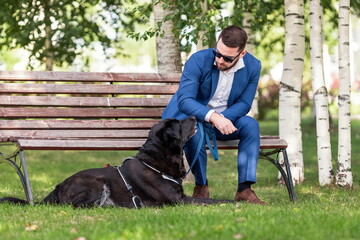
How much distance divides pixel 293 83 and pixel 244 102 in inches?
101

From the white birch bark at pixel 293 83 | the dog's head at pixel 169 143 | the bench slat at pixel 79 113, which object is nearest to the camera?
the dog's head at pixel 169 143

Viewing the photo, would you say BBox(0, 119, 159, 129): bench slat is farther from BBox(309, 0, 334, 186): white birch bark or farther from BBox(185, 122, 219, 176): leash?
BBox(309, 0, 334, 186): white birch bark

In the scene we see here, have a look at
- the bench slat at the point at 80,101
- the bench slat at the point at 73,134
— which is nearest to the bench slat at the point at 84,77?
the bench slat at the point at 80,101

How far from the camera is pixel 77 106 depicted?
24.2 feet

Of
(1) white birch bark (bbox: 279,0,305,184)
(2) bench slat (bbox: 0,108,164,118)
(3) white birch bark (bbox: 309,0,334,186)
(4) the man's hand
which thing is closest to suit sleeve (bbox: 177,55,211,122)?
(4) the man's hand

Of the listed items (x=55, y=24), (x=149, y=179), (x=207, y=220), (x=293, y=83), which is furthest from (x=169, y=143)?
(x=55, y=24)

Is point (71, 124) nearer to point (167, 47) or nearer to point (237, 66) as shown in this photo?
point (237, 66)

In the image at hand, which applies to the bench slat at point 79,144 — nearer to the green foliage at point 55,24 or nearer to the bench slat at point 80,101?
the bench slat at point 80,101

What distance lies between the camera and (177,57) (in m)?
9.39

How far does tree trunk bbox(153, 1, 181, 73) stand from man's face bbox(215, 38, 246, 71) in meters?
3.04

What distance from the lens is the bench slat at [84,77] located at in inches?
288

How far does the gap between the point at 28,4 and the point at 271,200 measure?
23.9 ft

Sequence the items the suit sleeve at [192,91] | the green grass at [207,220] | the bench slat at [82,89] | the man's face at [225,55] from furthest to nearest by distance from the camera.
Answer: the bench slat at [82,89]
the suit sleeve at [192,91]
the man's face at [225,55]
the green grass at [207,220]

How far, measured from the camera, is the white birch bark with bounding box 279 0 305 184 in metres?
8.96
